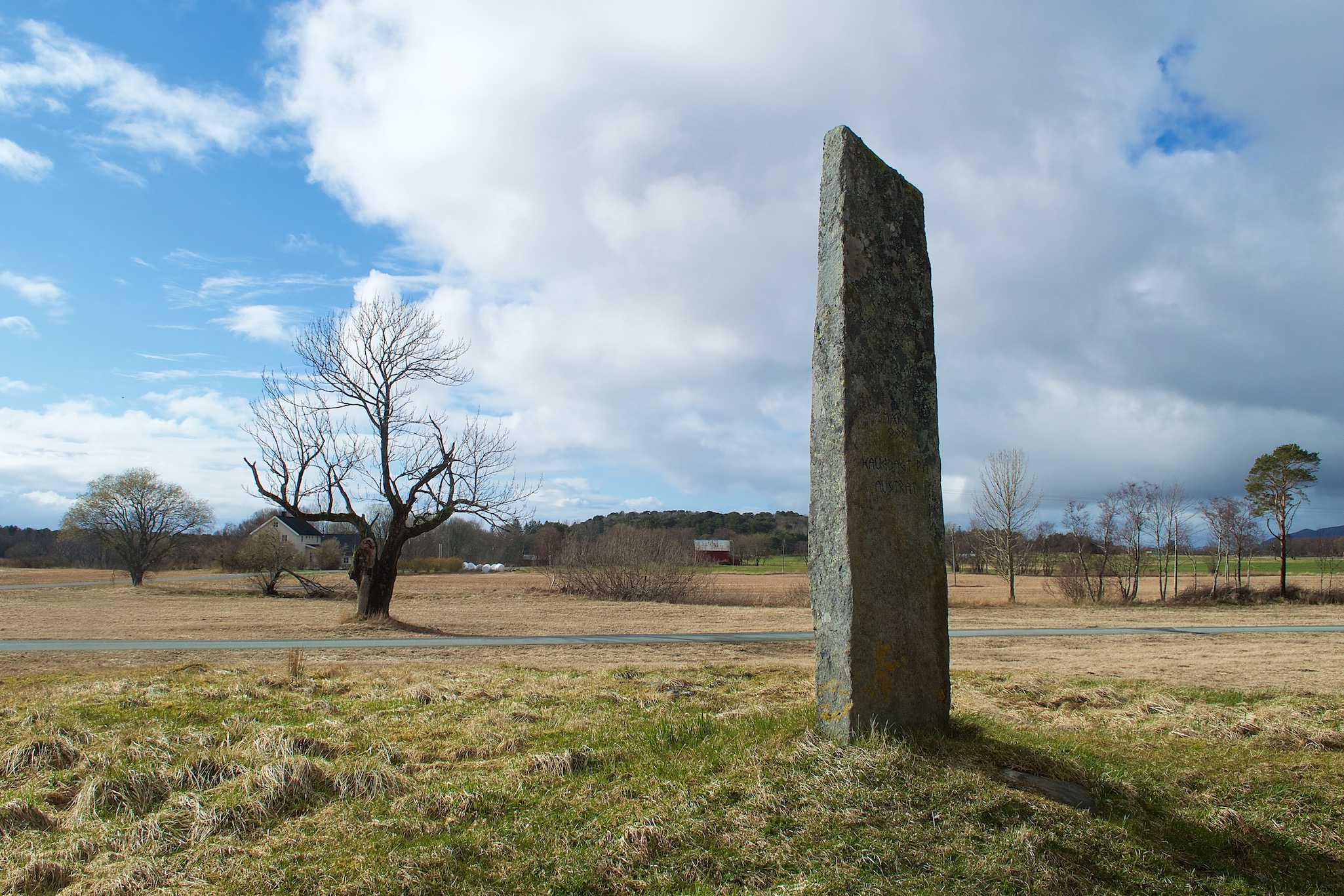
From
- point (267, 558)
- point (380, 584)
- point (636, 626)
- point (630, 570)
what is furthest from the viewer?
point (267, 558)

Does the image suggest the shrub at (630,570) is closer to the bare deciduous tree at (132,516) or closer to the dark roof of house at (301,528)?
the bare deciduous tree at (132,516)

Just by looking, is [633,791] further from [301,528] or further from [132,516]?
[301,528]

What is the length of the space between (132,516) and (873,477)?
51814 mm

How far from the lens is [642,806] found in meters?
4.30

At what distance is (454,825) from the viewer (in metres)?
4.16

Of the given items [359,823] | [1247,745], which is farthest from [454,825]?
[1247,745]

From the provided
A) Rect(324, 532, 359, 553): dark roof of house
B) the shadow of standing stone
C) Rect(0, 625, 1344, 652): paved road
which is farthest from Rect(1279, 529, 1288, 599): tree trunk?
Rect(324, 532, 359, 553): dark roof of house

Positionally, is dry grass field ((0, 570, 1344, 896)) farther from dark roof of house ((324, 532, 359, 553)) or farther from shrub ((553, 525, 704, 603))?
dark roof of house ((324, 532, 359, 553))

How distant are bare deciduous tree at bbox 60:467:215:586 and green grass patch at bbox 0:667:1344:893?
45.6 metres

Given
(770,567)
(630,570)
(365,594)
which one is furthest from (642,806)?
(770,567)

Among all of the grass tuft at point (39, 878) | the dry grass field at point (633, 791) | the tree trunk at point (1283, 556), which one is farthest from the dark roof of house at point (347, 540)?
the grass tuft at point (39, 878)

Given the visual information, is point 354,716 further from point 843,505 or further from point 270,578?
point 270,578

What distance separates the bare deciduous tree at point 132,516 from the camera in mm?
44625

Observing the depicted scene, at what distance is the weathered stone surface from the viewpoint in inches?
201
